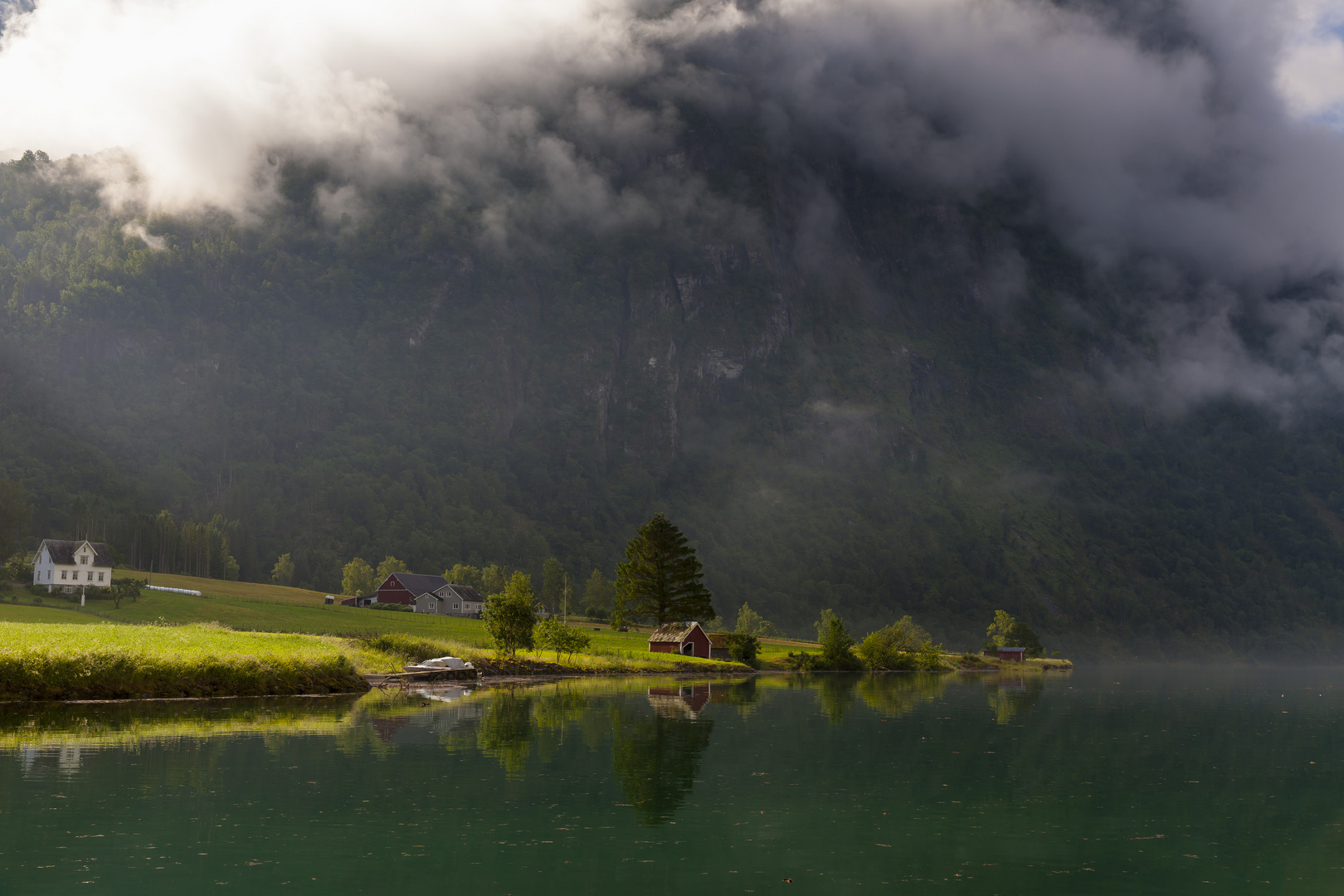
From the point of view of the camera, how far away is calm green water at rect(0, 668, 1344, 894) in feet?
67.0

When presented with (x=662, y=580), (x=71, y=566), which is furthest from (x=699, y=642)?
(x=71, y=566)

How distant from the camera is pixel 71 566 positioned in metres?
125

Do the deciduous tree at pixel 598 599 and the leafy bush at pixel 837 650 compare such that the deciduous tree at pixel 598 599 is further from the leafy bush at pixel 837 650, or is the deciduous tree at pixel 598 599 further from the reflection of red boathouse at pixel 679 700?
the reflection of red boathouse at pixel 679 700

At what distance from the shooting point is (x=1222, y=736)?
176 ft

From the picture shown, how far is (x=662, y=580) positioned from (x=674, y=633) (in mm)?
10433

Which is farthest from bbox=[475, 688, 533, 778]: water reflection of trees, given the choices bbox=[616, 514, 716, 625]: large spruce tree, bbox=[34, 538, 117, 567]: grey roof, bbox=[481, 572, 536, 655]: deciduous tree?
bbox=[34, 538, 117, 567]: grey roof

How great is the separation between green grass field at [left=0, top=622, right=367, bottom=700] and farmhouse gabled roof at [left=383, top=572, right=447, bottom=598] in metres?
113

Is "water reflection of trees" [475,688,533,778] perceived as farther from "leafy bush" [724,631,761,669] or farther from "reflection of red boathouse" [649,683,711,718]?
"leafy bush" [724,631,761,669]

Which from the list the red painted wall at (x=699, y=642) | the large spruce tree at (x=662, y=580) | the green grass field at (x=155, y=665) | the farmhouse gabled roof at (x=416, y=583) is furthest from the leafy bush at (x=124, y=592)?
the red painted wall at (x=699, y=642)

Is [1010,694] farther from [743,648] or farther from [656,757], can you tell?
[656,757]

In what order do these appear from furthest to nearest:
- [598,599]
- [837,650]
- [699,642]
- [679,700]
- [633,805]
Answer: [598,599], [837,650], [699,642], [679,700], [633,805]

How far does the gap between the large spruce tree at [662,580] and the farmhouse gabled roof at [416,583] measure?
63.3 meters

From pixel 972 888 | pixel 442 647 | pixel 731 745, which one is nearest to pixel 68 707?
pixel 731 745

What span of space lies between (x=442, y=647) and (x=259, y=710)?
34190mm
